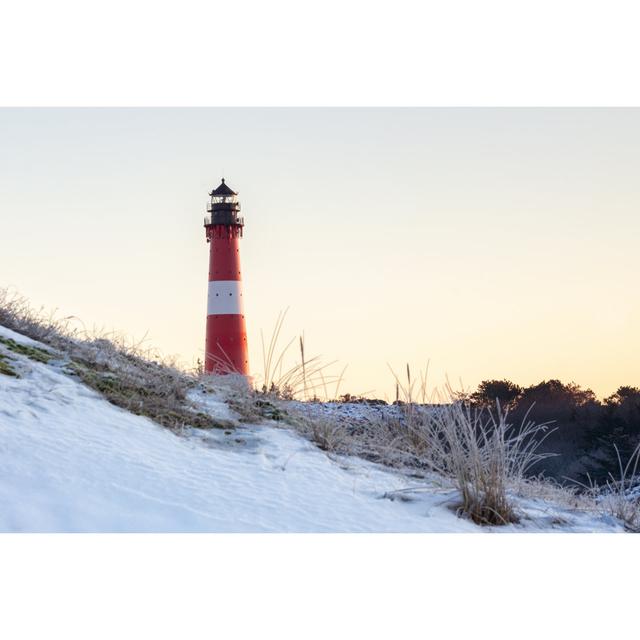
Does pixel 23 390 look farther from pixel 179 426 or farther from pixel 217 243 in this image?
pixel 217 243

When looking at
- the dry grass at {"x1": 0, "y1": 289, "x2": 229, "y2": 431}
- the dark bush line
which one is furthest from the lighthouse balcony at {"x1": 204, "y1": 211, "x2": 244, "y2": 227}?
the dry grass at {"x1": 0, "y1": 289, "x2": 229, "y2": 431}

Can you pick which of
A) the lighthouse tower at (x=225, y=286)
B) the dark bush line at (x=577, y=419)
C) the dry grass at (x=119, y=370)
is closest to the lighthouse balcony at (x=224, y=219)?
the lighthouse tower at (x=225, y=286)

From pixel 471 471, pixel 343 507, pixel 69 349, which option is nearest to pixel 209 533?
pixel 343 507

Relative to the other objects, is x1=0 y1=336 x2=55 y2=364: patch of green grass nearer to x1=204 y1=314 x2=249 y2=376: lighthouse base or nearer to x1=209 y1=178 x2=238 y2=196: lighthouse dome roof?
x1=204 y1=314 x2=249 y2=376: lighthouse base

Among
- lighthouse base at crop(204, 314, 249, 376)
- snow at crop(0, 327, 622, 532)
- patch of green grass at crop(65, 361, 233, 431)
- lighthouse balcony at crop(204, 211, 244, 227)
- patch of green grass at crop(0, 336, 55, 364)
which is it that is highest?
lighthouse balcony at crop(204, 211, 244, 227)

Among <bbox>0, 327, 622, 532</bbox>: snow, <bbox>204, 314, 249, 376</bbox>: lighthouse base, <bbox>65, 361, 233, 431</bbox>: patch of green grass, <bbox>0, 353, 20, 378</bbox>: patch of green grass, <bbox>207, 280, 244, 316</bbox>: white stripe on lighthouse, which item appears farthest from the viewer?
<bbox>207, 280, 244, 316</bbox>: white stripe on lighthouse

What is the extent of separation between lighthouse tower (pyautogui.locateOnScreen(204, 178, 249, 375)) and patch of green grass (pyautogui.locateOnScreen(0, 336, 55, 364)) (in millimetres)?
12968

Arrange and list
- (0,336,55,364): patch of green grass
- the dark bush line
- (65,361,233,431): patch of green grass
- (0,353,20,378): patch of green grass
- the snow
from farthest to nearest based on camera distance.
A: the dark bush line → (0,336,55,364): patch of green grass → (65,361,233,431): patch of green grass → (0,353,20,378): patch of green grass → the snow

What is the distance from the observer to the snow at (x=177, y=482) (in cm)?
454

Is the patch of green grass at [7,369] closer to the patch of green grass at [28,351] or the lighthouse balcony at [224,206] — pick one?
the patch of green grass at [28,351]

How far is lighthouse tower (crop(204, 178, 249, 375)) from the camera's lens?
2167 cm

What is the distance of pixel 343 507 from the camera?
519cm

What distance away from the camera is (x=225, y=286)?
72.9 ft

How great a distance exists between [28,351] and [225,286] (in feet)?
47.8
